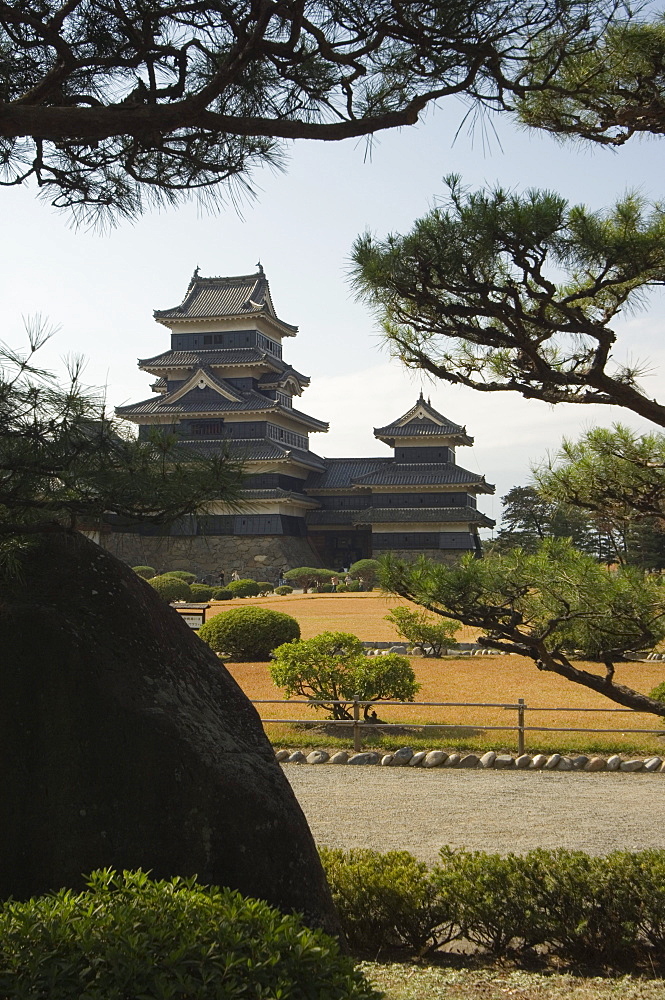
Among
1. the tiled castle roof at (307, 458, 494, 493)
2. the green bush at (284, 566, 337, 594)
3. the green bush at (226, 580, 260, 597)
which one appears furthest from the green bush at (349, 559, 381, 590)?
the green bush at (226, 580, 260, 597)

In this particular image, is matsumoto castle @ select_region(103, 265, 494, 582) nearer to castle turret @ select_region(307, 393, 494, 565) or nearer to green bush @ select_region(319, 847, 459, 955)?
castle turret @ select_region(307, 393, 494, 565)

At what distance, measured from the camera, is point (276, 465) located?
3994 centimetres

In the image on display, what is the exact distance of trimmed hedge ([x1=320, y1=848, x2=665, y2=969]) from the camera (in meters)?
4.94

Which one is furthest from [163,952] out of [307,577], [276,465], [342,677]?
[276,465]

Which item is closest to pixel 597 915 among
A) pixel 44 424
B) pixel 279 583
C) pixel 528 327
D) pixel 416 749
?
pixel 528 327

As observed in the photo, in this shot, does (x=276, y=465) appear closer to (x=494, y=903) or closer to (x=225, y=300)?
(x=225, y=300)

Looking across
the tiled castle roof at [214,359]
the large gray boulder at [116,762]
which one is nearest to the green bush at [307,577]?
the tiled castle roof at [214,359]

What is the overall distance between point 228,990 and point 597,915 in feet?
10.3

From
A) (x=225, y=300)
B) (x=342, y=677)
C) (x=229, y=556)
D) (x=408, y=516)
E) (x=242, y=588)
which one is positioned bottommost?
(x=342, y=677)

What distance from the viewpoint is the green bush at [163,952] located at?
2520 millimetres

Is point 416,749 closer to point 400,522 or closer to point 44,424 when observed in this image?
point 44,424

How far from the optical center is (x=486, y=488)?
42.2 meters

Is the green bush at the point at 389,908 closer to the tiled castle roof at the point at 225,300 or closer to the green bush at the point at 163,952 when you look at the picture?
the green bush at the point at 163,952

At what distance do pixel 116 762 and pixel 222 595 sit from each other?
2828 centimetres
